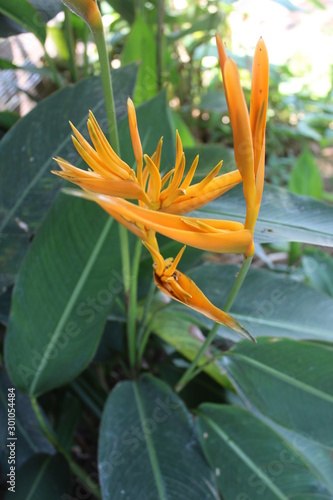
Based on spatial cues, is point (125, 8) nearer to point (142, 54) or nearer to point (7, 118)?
point (142, 54)

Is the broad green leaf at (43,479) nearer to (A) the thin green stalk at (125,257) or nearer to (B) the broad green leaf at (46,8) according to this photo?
(A) the thin green stalk at (125,257)

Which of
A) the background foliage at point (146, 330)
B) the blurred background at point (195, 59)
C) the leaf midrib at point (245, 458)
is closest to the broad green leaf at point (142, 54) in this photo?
the blurred background at point (195, 59)

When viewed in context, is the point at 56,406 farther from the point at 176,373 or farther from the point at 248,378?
the point at 248,378

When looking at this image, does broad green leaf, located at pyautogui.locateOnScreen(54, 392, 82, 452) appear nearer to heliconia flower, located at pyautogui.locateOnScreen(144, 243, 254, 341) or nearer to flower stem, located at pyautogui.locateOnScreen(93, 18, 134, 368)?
flower stem, located at pyautogui.locateOnScreen(93, 18, 134, 368)

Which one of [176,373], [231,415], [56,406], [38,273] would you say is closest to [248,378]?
[231,415]

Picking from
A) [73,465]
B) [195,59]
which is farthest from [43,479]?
[195,59]
